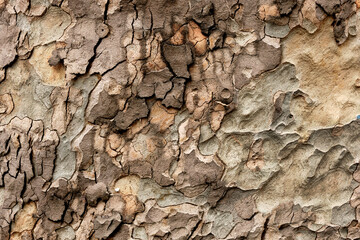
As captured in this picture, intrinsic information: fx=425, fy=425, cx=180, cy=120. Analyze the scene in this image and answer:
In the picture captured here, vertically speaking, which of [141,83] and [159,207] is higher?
[141,83]

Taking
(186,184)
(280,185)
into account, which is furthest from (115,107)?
(280,185)

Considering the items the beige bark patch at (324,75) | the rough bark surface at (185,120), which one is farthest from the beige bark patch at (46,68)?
the beige bark patch at (324,75)

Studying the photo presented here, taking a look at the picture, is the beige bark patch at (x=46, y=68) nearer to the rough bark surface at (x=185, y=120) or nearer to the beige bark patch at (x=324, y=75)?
the rough bark surface at (x=185, y=120)

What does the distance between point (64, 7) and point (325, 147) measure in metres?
0.95

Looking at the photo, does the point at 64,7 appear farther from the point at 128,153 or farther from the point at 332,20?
the point at 332,20

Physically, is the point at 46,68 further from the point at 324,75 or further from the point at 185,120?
the point at 324,75

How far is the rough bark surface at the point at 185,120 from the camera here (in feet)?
4.36

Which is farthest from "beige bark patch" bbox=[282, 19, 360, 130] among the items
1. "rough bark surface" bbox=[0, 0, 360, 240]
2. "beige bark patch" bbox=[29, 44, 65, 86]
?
"beige bark patch" bbox=[29, 44, 65, 86]

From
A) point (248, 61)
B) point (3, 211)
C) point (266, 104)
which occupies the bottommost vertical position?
point (3, 211)

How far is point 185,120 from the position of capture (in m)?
1.34

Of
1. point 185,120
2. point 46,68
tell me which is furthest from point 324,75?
point 46,68

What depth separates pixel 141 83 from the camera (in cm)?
133

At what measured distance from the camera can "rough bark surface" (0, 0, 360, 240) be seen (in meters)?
1.33

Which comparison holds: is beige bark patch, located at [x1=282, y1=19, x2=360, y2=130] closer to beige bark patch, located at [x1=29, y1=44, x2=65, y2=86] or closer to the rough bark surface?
the rough bark surface
